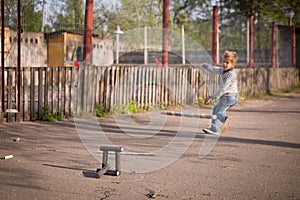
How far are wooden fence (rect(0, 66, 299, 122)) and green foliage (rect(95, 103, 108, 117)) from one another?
0.36 ft

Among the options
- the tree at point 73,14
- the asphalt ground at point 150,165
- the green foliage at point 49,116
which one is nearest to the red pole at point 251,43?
the tree at point 73,14

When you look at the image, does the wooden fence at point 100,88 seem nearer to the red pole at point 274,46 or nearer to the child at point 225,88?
the child at point 225,88

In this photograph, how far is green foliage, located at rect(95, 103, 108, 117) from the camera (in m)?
13.2

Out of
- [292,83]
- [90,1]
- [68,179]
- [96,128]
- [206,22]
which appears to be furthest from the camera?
[206,22]

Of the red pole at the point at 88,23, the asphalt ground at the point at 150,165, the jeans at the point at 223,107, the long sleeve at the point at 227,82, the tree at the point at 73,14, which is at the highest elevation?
the tree at the point at 73,14

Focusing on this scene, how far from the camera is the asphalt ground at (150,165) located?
571 cm

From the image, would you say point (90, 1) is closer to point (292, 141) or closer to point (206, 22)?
point (292, 141)

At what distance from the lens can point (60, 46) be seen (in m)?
25.9

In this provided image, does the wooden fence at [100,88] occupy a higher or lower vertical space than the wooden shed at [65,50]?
lower

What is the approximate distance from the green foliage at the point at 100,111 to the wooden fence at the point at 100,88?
0.11 m

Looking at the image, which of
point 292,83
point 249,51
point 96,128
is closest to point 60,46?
point 249,51

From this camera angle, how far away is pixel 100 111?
43.6 feet

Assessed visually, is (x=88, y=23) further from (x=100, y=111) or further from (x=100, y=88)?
(x=100, y=111)

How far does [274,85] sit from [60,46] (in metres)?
11.3
